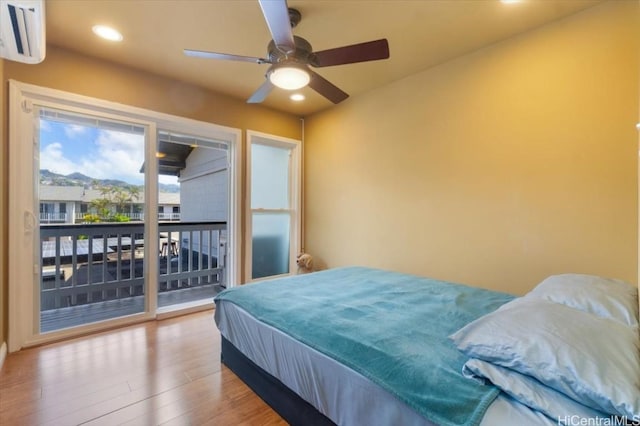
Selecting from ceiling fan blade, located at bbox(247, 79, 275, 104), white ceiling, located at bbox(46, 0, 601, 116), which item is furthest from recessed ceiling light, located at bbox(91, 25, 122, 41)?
ceiling fan blade, located at bbox(247, 79, 275, 104)

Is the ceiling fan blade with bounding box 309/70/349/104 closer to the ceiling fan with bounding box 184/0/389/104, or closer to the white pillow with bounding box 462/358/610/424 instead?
the ceiling fan with bounding box 184/0/389/104

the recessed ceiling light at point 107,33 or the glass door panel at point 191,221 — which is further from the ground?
the recessed ceiling light at point 107,33

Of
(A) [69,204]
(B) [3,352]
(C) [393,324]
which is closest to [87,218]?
(A) [69,204]

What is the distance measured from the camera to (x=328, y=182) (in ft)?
13.8

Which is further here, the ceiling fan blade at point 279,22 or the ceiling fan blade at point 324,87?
the ceiling fan blade at point 324,87

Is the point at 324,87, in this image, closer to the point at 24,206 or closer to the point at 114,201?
the point at 114,201

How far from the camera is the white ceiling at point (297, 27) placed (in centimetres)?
212

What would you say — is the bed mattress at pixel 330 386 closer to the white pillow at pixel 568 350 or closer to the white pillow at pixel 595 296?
the white pillow at pixel 568 350

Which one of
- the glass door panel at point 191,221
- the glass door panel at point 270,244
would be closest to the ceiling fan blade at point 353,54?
the glass door panel at point 191,221

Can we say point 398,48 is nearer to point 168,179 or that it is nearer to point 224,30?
point 224,30

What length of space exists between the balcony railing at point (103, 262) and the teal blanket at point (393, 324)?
78.9 inches

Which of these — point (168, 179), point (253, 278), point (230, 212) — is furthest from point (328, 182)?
point (168, 179)

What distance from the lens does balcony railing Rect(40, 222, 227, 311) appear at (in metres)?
3.14

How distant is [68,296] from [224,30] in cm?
332
